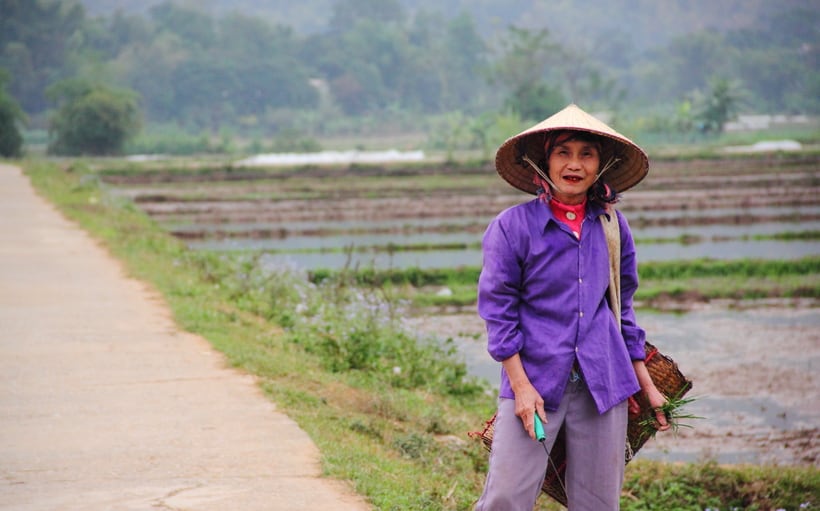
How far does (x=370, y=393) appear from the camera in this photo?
6402 millimetres

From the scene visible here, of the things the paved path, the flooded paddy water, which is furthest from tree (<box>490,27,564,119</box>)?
the paved path

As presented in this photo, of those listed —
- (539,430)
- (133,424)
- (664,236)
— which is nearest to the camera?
(539,430)

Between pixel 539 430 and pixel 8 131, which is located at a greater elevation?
pixel 8 131

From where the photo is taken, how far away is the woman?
3078 millimetres

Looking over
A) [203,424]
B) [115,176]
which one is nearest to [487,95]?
[115,176]

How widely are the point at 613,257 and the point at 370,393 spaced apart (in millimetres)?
3353

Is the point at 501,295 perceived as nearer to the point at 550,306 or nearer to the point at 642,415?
the point at 550,306

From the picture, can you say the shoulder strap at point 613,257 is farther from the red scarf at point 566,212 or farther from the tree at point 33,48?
the tree at point 33,48

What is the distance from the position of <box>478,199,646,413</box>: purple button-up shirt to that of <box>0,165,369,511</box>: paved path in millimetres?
1130

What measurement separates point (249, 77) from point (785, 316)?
76.7 metres

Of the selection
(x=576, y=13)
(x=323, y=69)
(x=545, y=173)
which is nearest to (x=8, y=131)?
(x=323, y=69)

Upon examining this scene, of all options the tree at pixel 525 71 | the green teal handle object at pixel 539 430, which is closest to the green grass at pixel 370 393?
the green teal handle object at pixel 539 430

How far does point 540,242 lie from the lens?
123 inches

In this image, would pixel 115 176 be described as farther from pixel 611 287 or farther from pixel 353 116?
pixel 353 116
